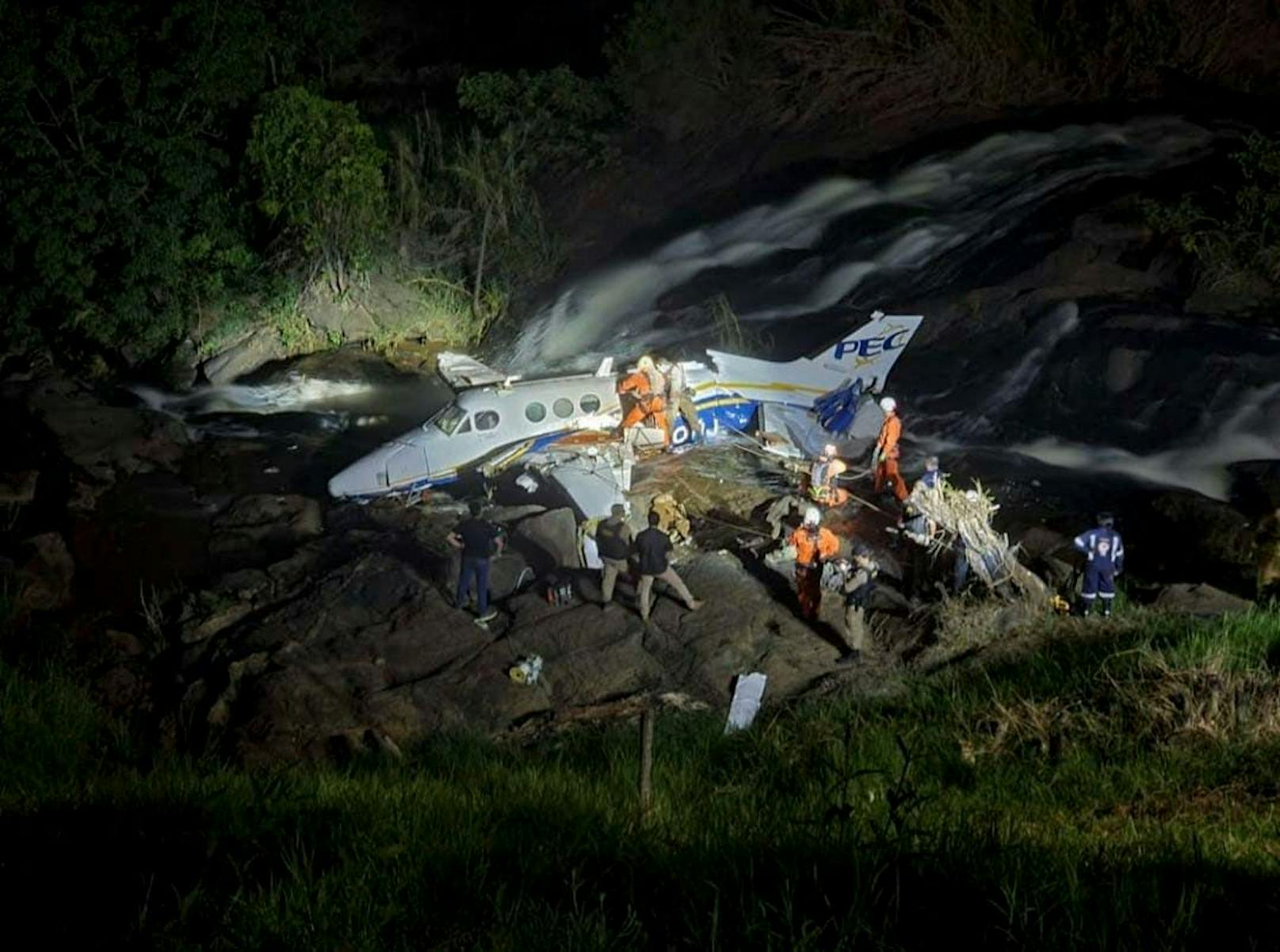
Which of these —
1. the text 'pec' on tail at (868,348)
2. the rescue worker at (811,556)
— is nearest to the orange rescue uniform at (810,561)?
the rescue worker at (811,556)

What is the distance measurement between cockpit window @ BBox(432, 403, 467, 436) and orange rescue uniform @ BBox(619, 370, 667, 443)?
2776 mm

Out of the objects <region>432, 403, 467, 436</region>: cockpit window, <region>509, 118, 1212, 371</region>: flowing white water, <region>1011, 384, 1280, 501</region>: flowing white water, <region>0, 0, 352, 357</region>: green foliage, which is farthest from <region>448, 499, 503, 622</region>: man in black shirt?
<region>0, 0, 352, 357</region>: green foliage

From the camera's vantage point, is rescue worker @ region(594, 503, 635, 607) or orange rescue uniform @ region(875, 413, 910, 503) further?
orange rescue uniform @ region(875, 413, 910, 503)

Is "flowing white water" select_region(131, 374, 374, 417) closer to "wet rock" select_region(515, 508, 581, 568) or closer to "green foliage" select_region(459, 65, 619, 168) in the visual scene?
"green foliage" select_region(459, 65, 619, 168)

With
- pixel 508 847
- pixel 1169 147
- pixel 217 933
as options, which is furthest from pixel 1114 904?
pixel 1169 147

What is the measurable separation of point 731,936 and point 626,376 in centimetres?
1636

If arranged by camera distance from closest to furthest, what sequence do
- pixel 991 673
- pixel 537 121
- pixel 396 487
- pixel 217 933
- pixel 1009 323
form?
1. pixel 217 933
2. pixel 991 673
3. pixel 396 487
4. pixel 1009 323
5. pixel 537 121

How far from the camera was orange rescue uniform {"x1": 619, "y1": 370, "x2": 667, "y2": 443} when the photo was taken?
21.6 meters

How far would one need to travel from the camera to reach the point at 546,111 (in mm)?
38062

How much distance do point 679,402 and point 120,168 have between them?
17.2 meters

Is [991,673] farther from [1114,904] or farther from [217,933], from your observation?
[217,933]

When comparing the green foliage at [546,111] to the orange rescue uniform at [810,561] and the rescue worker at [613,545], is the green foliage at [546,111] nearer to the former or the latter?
the rescue worker at [613,545]

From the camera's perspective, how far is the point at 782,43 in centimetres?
3972

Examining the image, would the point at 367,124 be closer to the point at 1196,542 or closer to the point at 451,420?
the point at 451,420
